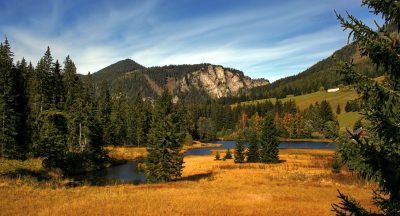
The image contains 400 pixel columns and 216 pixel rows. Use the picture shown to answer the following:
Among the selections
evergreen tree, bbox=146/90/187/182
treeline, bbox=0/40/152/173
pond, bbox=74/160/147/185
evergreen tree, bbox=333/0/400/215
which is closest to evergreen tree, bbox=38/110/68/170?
treeline, bbox=0/40/152/173

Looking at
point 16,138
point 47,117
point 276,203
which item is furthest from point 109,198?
point 16,138

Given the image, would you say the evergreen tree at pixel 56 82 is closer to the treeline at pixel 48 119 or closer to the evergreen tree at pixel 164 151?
the treeline at pixel 48 119

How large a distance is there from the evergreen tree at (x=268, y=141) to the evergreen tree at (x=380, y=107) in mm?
61725

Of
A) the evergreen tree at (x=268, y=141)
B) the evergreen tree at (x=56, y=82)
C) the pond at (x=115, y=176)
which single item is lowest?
the pond at (x=115, y=176)

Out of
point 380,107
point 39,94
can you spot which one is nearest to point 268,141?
point 39,94

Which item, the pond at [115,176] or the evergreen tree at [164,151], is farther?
the pond at [115,176]

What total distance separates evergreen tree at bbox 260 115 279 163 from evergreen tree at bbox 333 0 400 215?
61.7 m

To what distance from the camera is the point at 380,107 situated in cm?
801

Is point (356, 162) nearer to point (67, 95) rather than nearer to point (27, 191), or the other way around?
point (27, 191)

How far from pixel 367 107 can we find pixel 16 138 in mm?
65155

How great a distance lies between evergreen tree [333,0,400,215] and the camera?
25.4ft

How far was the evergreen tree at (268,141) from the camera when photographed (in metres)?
69.2

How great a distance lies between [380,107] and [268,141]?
6365cm

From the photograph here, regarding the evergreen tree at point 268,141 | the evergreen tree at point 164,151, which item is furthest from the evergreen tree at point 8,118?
the evergreen tree at point 268,141
